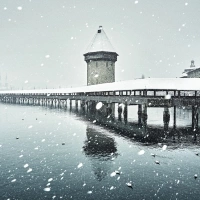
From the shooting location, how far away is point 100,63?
43781mm

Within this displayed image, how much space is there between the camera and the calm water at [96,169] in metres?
7.35

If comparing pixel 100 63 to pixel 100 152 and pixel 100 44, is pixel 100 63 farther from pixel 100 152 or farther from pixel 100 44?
pixel 100 152

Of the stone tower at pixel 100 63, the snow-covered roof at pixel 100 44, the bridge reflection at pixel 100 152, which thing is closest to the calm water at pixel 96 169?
the bridge reflection at pixel 100 152

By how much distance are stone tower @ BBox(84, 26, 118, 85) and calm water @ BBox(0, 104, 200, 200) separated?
29396 millimetres

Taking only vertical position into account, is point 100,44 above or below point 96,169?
above

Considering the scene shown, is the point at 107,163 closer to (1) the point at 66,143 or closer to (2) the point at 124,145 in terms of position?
(2) the point at 124,145

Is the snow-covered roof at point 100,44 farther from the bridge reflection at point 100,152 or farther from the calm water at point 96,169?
the calm water at point 96,169

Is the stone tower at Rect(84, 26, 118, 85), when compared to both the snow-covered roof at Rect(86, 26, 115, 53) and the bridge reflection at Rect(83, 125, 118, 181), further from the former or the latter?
the bridge reflection at Rect(83, 125, 118, 181)

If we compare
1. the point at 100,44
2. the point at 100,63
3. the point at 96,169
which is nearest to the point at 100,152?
A: the point at 96,169

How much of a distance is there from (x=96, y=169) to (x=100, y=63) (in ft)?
118

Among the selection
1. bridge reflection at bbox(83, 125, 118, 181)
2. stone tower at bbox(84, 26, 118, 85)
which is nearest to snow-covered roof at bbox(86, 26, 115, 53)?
stone tower at bbox(84, 26, 118, 85)

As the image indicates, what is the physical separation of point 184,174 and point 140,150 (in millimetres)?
3638

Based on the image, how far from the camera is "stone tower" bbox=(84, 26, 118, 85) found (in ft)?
142

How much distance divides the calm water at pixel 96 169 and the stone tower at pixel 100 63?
1157 inches
